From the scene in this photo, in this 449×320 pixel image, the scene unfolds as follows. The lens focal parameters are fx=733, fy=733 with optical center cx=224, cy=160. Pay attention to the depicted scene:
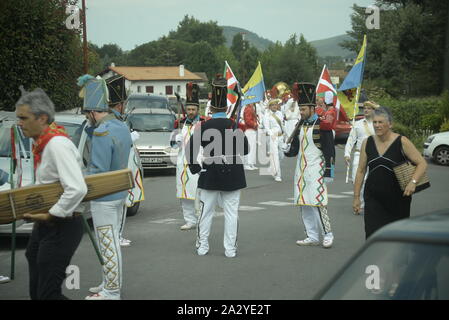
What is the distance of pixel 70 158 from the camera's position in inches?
193

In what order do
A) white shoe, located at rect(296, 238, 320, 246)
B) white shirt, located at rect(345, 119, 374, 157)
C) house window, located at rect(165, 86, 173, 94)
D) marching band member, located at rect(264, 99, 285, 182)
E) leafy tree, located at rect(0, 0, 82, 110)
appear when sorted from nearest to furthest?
white shoe, located at rect(296, 238, 320, 246) → white shirt, located at rect(345, 119, 374, 157) → marching band member, located at rect(264, 99, 285, 182) → leafy tree, located at rect(0, 0, 82, 110) → house window, located at rect(165, 86, 173, 94)

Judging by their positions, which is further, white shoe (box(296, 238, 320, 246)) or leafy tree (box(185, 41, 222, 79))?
leafy tree (box(185, 41, 222, 79))

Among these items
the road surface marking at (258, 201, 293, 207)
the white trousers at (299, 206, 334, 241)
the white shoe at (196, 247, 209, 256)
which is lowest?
the road surface marking at (258, 201, 293, 207)

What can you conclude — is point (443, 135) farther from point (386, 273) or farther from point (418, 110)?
point (386, 273)

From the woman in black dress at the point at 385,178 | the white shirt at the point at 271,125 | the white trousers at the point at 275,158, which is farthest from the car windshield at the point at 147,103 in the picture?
the woman in black dress at the point at 385,178

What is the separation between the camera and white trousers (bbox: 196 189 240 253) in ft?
28.6

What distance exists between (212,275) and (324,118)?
Answer: 2902 millimetres

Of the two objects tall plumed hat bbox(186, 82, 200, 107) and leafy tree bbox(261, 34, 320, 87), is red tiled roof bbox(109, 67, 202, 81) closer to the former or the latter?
leafy tree bbox(261, 34, 320, 87)

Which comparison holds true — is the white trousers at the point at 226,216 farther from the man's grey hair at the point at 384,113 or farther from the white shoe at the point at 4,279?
the white shoe at the point at 4,279

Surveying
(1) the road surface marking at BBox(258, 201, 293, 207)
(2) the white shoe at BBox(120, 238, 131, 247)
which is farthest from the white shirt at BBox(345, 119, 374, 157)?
(2) the white shoe at BBox(120, 238, 131, 247)

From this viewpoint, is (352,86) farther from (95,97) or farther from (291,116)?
(291,116)

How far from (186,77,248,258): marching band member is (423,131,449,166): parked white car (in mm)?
14471

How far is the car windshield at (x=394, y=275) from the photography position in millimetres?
3580

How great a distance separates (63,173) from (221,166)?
394 centimetres
